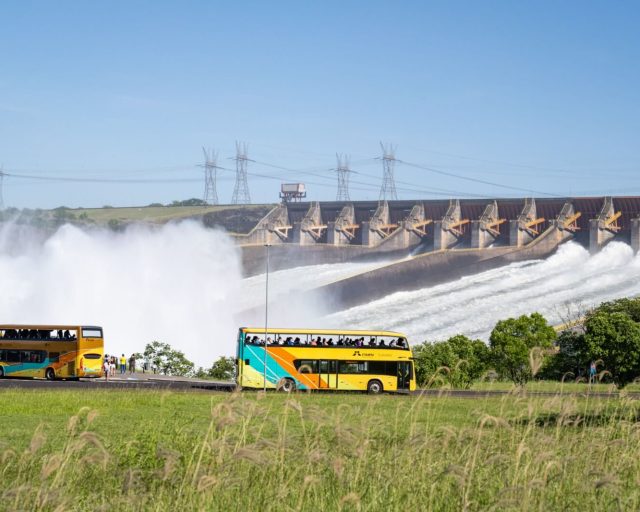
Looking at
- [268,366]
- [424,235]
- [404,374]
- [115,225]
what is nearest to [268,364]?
[268,366]

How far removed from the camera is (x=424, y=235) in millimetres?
112312

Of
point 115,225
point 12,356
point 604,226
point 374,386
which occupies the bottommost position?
point 374,386

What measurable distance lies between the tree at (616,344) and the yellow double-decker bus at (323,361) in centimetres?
912

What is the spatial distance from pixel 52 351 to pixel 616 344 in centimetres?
2598

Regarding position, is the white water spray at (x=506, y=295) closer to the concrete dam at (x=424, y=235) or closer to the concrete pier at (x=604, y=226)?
the concrete pier at (x=604, y=226)

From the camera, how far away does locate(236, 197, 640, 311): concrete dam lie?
101 meters

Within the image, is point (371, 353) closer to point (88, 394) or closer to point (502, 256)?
point (88, 394)

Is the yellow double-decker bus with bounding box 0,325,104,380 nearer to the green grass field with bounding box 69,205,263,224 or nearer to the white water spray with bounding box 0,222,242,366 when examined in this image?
the white water spray with bounding box 0,222,242,366

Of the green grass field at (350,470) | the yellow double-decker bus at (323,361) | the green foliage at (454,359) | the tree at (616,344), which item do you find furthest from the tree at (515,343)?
the green grass field at (350,470)

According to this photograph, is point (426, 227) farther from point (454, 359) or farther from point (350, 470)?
point (350, 470)

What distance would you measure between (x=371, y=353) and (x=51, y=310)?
73.3m

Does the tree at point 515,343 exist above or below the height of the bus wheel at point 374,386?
above

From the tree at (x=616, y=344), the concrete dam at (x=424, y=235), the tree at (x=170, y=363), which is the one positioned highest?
the concrete dam at (x=424, y=235)

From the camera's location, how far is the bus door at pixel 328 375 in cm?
4284
